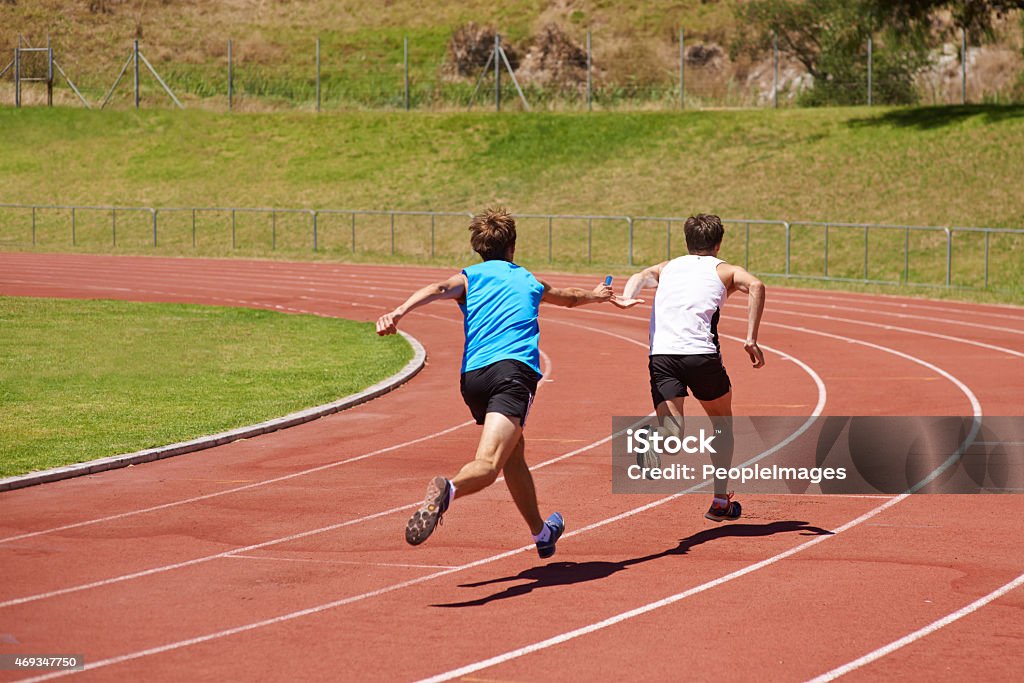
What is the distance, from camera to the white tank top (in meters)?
8.98

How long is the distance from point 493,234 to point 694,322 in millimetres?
1723

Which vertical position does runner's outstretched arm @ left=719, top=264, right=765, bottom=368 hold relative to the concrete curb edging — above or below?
above

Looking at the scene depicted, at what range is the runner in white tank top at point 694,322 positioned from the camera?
8953mm

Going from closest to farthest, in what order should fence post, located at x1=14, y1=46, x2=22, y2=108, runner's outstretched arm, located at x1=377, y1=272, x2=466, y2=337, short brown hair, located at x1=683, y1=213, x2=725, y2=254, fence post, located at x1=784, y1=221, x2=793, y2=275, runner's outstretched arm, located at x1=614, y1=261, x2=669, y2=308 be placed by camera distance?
runner's outstretched arm, located at x1=377, y1=272, x2=466, y2=337 → runner's outstretched arm, located at x1=614, y1=261, x2=669, y2=308 → short brown hair, located at x1=683, y1=213, x2=725, y2=254 → fence post, located at x1=784, y1=221, x2=793, y2=275 → fence post, located at x1=14, y1=46, x2=22, y2=108

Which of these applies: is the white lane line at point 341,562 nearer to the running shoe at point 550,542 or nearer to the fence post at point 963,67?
the running shoe at point 550,542

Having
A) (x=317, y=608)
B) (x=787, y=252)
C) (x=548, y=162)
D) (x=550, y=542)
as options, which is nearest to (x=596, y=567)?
(x=550, y=542)

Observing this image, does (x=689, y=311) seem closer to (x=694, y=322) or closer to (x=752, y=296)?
(x=694, y=322)

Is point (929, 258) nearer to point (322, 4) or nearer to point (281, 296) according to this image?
point (281, 296)

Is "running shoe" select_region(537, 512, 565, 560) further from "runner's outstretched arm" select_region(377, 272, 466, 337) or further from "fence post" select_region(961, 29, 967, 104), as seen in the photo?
"fence post" select_region(961, 29, 967, 104)

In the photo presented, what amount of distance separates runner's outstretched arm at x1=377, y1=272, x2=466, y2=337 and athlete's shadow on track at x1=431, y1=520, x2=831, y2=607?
148 centimetres

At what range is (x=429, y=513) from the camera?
716 centimetres

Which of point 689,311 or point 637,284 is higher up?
point 637,284

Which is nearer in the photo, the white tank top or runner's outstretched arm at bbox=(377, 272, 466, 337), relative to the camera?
runner's outstretched arm at bbox=(377, 272, 466, 337)

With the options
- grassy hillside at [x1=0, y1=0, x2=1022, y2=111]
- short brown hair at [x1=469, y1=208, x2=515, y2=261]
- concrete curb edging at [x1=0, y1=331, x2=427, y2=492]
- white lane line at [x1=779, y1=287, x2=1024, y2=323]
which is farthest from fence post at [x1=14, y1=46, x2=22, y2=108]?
short brown hair at [x1=469, y1=208, x2=515, y2=261]
